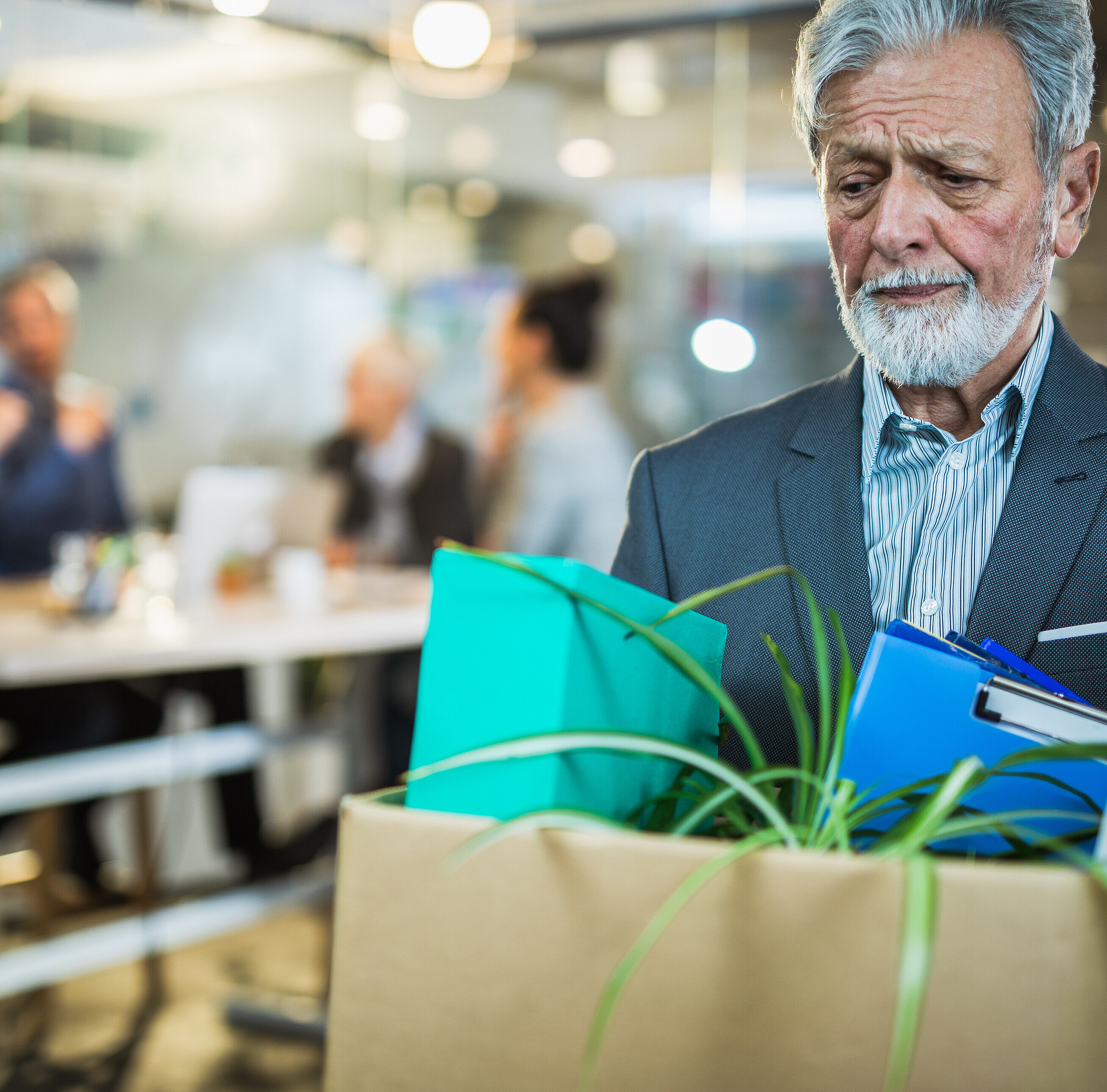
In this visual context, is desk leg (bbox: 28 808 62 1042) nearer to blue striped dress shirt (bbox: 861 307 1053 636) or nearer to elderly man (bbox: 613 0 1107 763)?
elderly man (bbox: 613 0 1107 763)

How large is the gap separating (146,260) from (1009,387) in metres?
5.27

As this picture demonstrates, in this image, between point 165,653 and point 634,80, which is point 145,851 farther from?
point 634,80

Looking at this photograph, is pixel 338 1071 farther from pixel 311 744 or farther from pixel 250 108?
pixel 250 108

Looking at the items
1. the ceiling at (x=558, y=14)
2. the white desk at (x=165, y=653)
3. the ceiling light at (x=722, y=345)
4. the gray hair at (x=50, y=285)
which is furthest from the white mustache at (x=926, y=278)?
the ceiling at (x=558, y=14)

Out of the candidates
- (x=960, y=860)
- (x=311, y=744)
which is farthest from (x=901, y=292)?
(x=311, y=744)

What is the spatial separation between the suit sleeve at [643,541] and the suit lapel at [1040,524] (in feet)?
0.99

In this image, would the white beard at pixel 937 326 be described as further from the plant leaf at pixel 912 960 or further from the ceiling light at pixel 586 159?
the ceiling light at pixel 586 159

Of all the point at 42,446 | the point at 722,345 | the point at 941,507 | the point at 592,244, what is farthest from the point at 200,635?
the point at 592,244

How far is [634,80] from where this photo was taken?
244 inches

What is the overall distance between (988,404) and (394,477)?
11.8ft

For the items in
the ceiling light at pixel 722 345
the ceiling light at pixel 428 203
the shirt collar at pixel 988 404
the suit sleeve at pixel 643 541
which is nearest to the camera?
the shirt collar at pixel 988 404

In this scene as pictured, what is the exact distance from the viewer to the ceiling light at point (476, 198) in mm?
6465

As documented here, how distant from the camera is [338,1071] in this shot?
1.98 feet

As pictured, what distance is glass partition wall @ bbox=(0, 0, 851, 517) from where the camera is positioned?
5.51 m
